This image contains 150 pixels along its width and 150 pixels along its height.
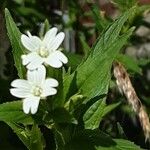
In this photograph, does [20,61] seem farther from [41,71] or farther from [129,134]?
[129,134]

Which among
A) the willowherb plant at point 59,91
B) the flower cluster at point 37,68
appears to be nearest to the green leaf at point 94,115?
the willowherb plant at point 59,91

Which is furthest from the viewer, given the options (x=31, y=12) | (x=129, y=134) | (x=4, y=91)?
(x=129, y=134)

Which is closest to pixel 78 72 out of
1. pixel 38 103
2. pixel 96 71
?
pixel 96 71

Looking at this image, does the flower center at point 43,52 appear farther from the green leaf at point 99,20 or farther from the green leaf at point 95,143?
the green leaf at point 99,20

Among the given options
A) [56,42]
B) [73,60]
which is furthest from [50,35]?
[73,60]

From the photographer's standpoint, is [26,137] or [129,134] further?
[129,134]

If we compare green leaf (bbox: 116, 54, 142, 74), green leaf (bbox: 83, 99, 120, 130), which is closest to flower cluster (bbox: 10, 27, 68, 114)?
green leaf (bbox: 83, 99, 120, 130)
